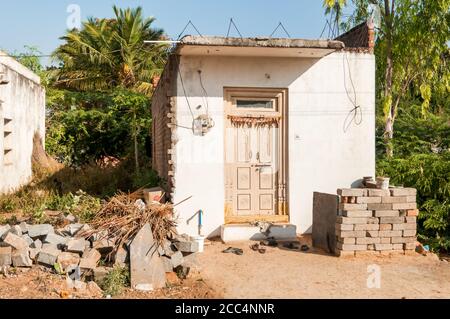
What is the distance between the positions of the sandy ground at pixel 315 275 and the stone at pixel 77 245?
171cm

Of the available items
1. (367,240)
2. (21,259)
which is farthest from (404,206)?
(21,259)

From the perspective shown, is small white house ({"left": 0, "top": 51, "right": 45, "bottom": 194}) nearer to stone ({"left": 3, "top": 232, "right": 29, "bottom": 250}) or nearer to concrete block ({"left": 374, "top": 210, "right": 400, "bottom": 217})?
stone ({"left": 3, "top": 232, "right": 29, "bottom": 250})

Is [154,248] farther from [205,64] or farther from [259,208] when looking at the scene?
[205,64]

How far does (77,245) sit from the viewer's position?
6.14 m

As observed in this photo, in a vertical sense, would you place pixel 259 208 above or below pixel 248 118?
below

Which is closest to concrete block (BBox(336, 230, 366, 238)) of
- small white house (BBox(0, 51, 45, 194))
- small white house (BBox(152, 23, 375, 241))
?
small white house (BBox(152, 23, 375, 241))

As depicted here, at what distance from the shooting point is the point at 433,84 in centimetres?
1349

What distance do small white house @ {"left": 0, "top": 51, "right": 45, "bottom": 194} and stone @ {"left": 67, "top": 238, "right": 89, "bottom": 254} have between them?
226 inches

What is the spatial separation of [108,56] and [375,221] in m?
17.8

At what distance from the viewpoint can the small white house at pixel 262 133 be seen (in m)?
8.48

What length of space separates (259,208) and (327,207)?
1.55 metres

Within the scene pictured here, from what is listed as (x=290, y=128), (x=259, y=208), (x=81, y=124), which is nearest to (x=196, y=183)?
(x=259, y=208)

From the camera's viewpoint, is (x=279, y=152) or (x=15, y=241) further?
(x=279, y=152)

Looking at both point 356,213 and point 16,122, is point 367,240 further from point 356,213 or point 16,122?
point 16,122
